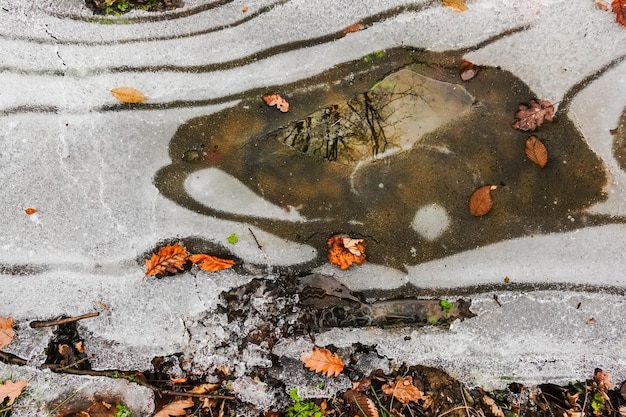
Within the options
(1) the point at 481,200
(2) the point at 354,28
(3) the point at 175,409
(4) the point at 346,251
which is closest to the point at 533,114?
(1) the point at 481,200

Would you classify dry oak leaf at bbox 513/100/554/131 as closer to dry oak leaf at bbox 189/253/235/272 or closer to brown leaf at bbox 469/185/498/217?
brown leaf at bbox 469/185/498/217

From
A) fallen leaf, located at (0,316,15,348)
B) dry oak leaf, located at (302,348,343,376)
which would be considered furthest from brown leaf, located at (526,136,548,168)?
fallen leaf, located at (0,316,15,348)

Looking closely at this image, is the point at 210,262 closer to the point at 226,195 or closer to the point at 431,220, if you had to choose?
the point at 226,195

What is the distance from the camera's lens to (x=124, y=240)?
120 inches

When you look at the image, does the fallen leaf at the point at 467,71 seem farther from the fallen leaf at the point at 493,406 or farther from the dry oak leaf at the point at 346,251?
the fallen leaf at the point at 493,406

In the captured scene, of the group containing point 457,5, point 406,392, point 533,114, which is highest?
point 457,5

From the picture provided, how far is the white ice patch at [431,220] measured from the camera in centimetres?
304

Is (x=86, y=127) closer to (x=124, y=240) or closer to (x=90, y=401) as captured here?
(x=124, y=240)

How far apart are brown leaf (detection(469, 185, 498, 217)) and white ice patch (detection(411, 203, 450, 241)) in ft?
0.58

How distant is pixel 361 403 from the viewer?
299cm

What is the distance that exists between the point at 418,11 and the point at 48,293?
2992 millimetres

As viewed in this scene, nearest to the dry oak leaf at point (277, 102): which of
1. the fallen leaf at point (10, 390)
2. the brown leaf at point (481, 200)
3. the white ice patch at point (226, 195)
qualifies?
the white ice patch at point (226, 195)

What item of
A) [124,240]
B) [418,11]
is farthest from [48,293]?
[418,11]

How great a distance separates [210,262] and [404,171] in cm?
137
